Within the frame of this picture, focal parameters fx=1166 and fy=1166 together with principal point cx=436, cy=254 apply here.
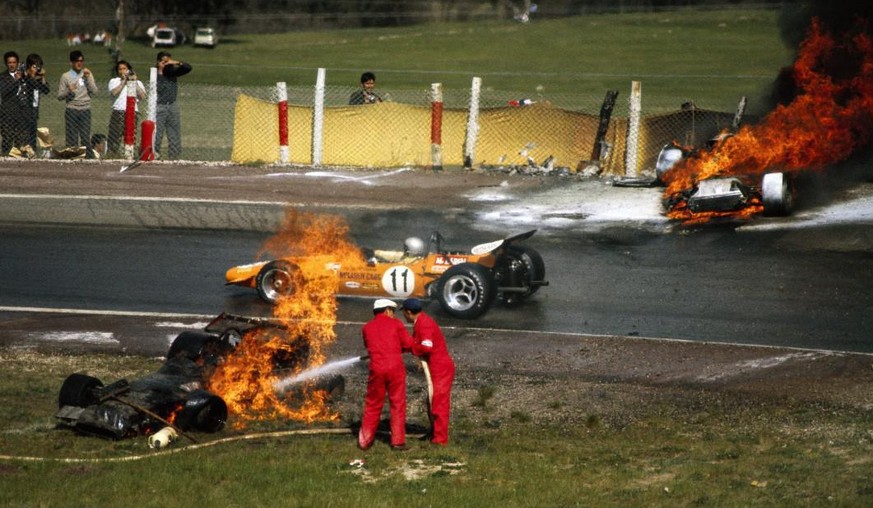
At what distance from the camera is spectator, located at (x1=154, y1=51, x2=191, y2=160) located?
23500mm

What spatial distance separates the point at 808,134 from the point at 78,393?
14.4m

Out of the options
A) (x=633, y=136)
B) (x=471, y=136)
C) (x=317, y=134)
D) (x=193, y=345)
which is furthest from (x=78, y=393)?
(x=633, y=136)

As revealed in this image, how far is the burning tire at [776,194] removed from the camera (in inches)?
734

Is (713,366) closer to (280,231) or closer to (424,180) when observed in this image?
(280,231)

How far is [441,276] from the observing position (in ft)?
47.9

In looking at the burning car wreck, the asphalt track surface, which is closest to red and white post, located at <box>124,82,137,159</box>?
the asphalt track surface

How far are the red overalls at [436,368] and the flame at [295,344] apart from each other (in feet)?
4.97

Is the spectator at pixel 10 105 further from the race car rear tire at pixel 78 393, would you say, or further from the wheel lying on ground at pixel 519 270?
the race car rear tire at pixel 78 393

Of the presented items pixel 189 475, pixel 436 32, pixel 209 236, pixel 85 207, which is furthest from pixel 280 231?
pixel 436 32

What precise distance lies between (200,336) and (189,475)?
268cm

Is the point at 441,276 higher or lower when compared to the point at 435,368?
higher

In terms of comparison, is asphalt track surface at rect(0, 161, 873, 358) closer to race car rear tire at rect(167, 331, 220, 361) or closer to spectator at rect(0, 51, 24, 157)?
spectator at rect(0, 51, 24, 157)

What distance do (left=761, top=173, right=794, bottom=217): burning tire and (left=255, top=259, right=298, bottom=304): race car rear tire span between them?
318 inches

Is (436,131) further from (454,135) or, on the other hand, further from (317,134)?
(317,134)
